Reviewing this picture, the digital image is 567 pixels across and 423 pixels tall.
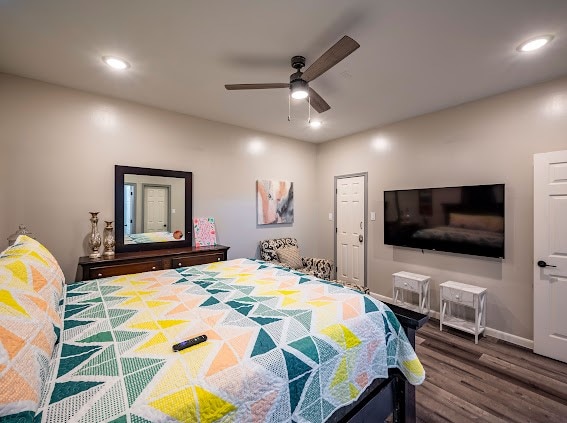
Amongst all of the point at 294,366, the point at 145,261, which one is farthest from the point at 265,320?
the point at 145,261

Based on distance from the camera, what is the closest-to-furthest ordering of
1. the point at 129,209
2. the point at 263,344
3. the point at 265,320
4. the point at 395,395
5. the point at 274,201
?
the point at 263,344
the point at 265,320
the point at 395,395
the point at 129,209
the point at 274,201

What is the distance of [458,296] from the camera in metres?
3.10

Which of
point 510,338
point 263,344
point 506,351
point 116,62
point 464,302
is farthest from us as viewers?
point 464,302

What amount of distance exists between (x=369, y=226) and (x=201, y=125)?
298 cm

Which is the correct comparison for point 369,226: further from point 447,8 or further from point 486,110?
point 447,8

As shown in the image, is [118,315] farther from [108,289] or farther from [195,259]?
[195,259]

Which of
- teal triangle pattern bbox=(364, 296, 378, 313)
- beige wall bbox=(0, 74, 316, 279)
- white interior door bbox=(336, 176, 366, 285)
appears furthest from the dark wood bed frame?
beige wall bbox=(0, 74, 316, 279)

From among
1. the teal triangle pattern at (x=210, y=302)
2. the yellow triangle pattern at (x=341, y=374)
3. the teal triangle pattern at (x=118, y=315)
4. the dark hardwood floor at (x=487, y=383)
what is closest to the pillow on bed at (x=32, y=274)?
the teal triangle pattern at (x=118, y=315)

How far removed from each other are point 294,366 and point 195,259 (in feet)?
8.26

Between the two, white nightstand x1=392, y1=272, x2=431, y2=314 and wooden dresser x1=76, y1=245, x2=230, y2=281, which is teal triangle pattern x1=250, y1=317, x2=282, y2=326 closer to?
wooden dresser x1=76, y1=245, x2=230, y2=281

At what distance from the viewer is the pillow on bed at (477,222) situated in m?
2.96

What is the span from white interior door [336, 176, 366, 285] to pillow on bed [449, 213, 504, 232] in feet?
4.45

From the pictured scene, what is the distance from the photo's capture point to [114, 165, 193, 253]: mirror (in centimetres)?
318

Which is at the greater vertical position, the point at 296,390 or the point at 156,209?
the point at 156,209
